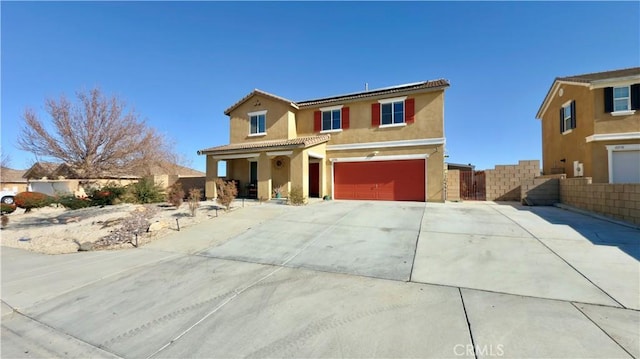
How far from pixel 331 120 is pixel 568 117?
14.1 metres

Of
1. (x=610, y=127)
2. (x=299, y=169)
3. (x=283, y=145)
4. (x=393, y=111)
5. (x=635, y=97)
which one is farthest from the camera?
(x=393, y=111)

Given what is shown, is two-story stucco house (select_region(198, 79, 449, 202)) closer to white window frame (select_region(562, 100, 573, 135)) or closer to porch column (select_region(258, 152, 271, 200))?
porch column (select_region(258, 152, 271, 200))

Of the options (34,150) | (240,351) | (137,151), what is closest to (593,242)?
(240,351)

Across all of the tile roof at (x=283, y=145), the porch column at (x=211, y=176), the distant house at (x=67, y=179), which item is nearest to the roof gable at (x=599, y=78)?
the tile roof at (x=283, y=145)

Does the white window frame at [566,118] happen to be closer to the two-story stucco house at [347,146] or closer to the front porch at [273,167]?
the two-story stucco house at [347,146]

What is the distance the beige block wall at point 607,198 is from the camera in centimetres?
839

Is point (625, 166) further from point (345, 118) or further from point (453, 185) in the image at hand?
point (345, 118)

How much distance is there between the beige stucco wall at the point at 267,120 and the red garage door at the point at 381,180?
432cm

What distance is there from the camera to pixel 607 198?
9562 millimetres

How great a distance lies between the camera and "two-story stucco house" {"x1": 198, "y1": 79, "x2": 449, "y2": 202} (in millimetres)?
15227

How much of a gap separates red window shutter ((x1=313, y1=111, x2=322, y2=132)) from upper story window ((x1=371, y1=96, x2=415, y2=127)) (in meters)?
3.48

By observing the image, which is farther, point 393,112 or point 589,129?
point 393,112

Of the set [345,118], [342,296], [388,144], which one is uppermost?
[345,118]

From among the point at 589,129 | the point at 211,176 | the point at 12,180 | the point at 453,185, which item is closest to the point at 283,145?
the point at 211,176
